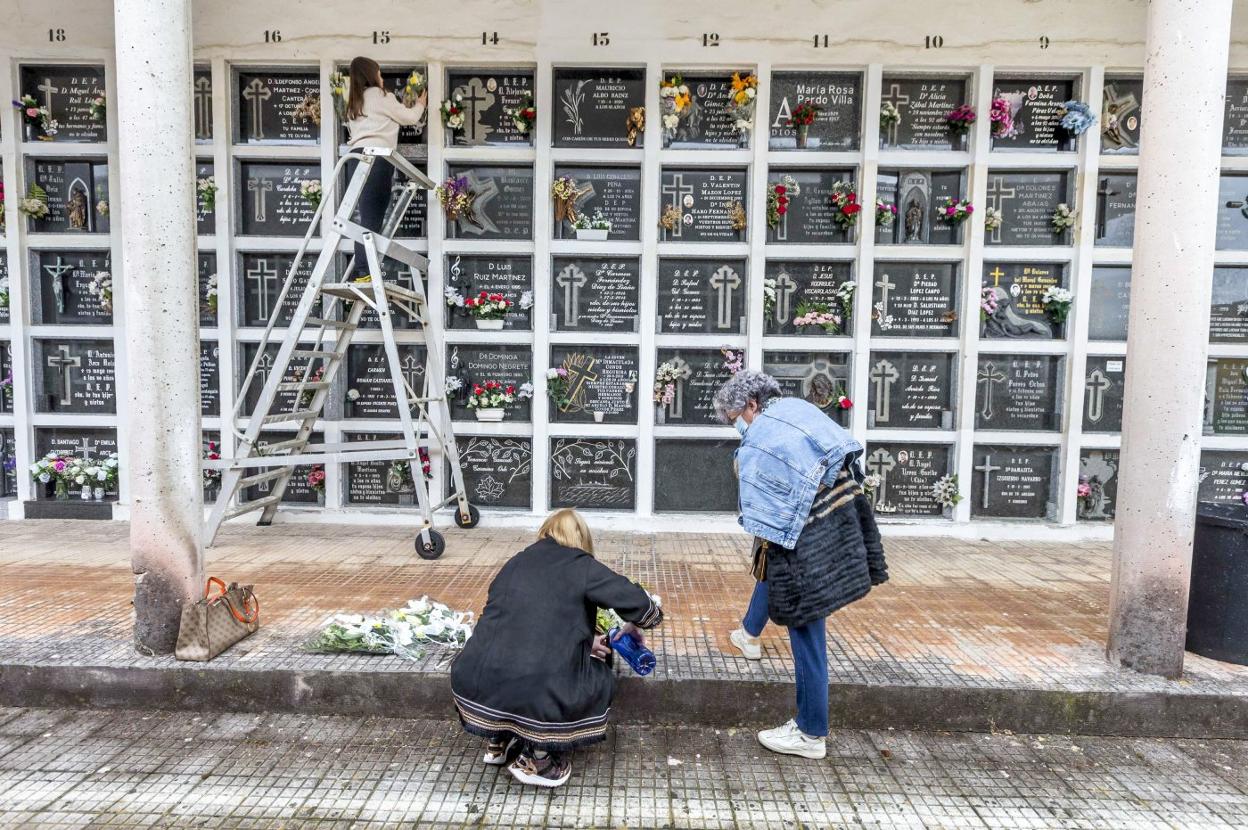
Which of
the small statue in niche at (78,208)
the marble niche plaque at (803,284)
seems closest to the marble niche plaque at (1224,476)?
the marble niche plaque at (803,284)

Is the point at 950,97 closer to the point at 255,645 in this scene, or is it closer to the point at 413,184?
the point at 413,184

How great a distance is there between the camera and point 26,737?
279 centimetres

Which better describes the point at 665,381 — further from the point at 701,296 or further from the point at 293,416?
the point at 293,416

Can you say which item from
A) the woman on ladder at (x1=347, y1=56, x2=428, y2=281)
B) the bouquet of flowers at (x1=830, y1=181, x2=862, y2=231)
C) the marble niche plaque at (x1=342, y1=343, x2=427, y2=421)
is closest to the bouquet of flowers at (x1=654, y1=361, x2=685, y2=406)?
the bouquet of flowers at (x1=830, y1=181, x2=862, y2=231)

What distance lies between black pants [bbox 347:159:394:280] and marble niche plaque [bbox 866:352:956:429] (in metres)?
4.12

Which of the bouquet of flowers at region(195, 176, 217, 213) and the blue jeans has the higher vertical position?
the bouquet of flowers at region(195, 176, 217, 213)

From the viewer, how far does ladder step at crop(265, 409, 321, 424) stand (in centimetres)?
464

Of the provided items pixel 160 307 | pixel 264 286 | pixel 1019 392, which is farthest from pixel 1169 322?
pixel 264 286

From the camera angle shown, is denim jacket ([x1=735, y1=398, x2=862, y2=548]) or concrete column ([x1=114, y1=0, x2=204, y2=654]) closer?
denim jacket ([x1=735, y1=398, x2=862, y2=548])

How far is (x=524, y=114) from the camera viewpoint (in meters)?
5.35

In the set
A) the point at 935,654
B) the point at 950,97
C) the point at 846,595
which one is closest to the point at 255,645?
the point at 846,595

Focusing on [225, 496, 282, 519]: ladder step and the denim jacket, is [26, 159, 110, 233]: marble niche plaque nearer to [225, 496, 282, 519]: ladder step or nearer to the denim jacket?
[225, 496, 282, 519]: ladder step

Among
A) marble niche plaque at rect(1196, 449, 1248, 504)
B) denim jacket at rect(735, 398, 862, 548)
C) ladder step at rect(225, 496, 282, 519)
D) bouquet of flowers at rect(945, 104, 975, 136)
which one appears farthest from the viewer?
marble niche plaque at rect(1196, 449, 1248, 504)

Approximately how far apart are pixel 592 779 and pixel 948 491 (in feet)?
13.5
